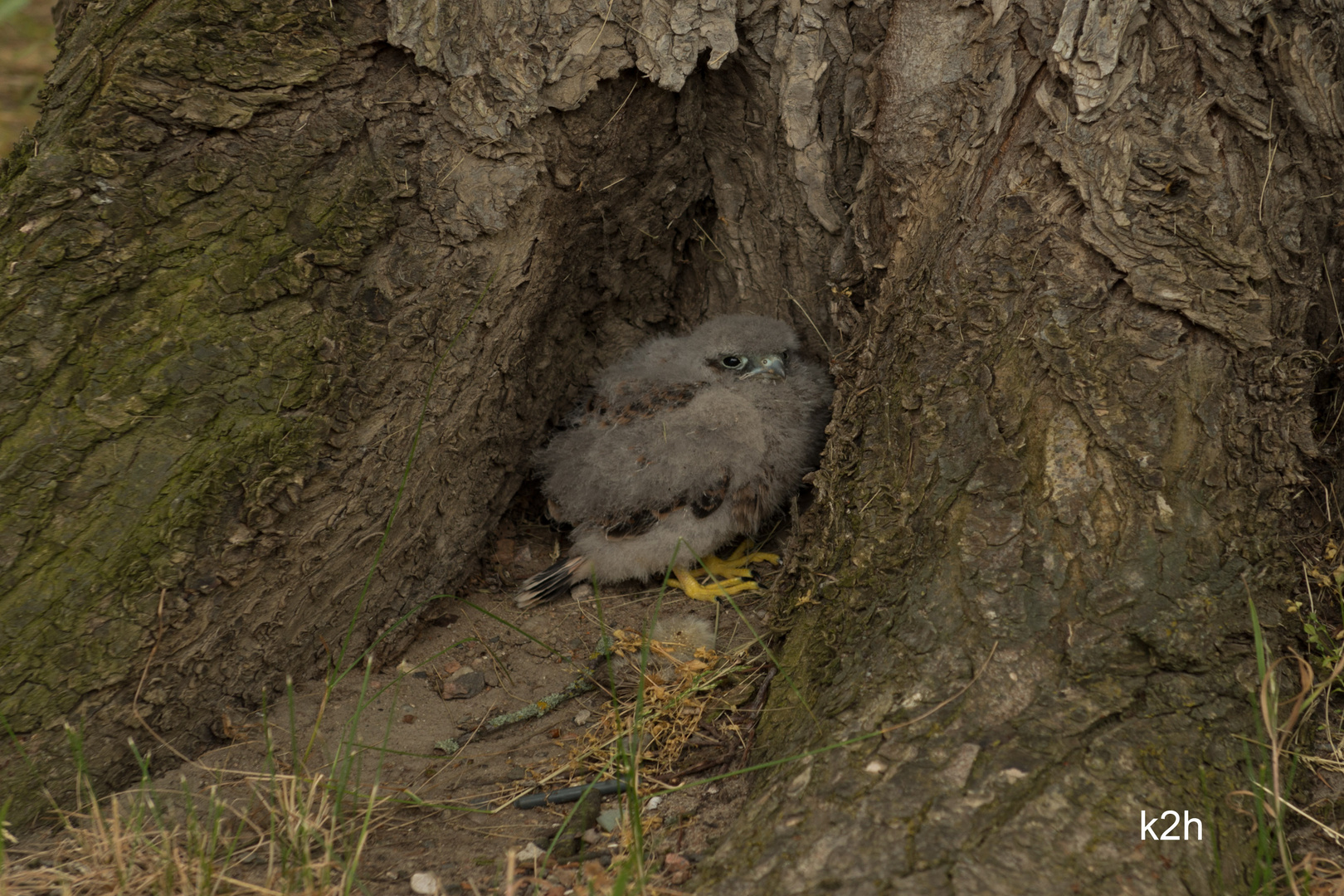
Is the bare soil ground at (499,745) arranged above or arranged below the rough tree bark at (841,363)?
below

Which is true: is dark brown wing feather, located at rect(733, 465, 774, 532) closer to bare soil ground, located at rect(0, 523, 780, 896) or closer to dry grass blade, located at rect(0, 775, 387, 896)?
bare soil ground, located at rect(0, 523, 780, 896)

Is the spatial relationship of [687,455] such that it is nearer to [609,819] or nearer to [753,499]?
[753,499]

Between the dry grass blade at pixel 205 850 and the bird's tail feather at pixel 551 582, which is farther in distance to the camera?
the bird's tail feather at pixel 551 582

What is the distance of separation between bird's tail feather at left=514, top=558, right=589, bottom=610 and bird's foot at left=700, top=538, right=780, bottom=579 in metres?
0.52

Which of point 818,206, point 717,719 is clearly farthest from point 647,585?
point 818,206

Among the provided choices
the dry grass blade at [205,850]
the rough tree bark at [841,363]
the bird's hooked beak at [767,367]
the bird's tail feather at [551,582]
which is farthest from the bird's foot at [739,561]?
the dry grass blade at [205,850]

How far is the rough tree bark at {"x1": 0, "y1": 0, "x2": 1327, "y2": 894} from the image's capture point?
234 centimetres

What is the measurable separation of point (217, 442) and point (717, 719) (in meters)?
A: 1.75

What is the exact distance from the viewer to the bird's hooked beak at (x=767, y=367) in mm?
3871

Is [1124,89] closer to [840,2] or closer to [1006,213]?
[1006,213]

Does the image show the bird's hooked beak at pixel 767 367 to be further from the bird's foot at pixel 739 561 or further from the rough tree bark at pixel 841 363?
the bird's foot at pixel 739 561

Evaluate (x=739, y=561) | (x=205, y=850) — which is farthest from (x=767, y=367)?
(x=205, y=850)

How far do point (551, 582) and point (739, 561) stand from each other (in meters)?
0.81

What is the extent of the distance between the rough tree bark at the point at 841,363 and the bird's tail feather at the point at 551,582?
1.97ft
